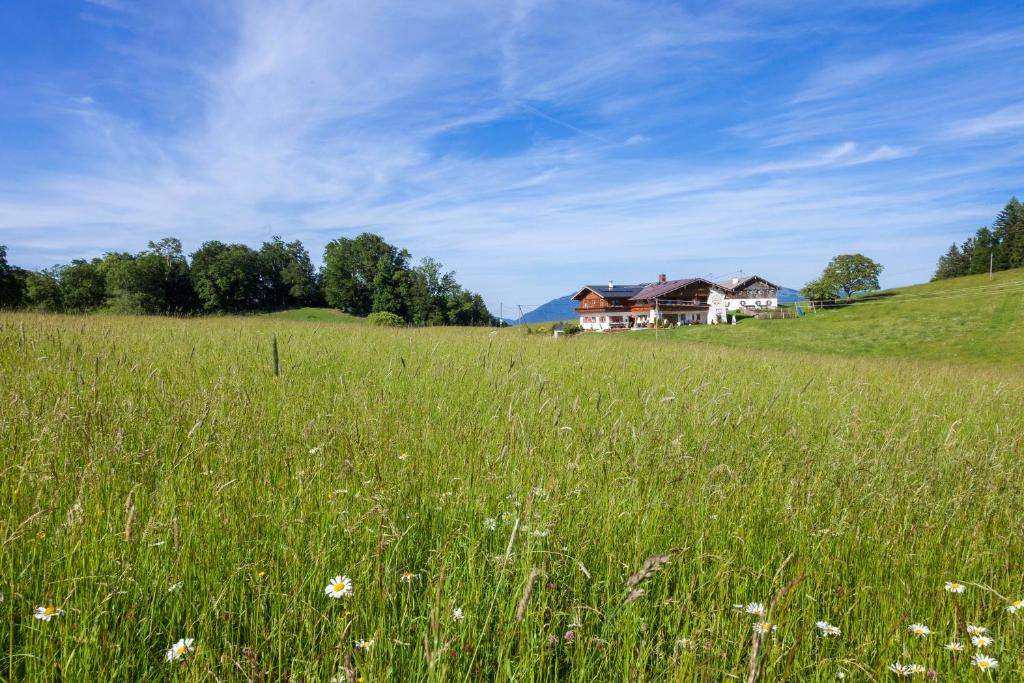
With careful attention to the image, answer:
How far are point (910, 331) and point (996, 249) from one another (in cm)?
7614

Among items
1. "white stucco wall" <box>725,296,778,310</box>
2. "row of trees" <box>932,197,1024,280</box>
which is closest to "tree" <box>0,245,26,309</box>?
"white stucco wall" <box>725,296,778,310</box>

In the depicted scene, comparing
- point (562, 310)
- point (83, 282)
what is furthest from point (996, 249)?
point (83, 282)

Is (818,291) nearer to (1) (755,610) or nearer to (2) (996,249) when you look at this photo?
(2) (996,249)

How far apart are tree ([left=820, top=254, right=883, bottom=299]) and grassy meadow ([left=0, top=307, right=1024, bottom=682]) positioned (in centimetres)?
10661

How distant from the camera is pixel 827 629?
1997 millimetres

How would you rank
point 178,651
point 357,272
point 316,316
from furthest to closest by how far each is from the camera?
point 357,272
point 316,316
point 178,651

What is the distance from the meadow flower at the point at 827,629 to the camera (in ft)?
6.23

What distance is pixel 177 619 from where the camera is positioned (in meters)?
1.82

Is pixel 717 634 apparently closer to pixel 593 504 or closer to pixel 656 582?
pixel 656 582

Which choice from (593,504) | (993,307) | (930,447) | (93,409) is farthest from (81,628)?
(993,307)

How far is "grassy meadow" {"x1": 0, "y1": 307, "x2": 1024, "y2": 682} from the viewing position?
1.70 m

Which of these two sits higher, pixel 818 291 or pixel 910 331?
pixel 818 291

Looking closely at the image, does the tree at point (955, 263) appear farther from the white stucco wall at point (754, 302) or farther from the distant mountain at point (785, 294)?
the white stucco wall at point (754, 302)

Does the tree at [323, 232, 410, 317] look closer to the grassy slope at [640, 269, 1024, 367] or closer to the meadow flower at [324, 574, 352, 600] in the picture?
the grassy slope at [640, 269, 1024, 367]
